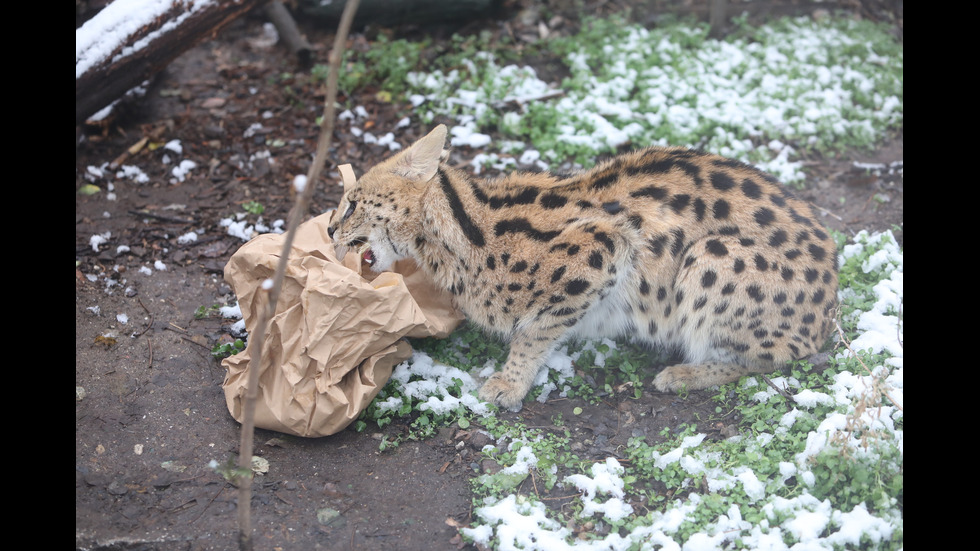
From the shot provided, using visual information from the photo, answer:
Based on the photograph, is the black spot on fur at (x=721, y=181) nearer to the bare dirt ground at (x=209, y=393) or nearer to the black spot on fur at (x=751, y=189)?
the black spot on fur at (x=751, y=189)

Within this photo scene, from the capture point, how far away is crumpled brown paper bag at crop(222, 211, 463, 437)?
430 centimetres

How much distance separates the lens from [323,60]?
8.21 meters

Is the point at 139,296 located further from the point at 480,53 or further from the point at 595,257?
the point at 480,53

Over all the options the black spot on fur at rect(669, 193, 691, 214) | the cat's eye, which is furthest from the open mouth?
the black spot on fur at rect(669, 193, 691, 214)

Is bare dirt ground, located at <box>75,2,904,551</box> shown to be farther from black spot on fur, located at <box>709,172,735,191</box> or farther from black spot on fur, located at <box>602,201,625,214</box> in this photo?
black spot on fur, located at <box>709,172,735,191</box>

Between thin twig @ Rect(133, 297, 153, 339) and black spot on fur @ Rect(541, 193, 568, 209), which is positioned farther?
thin twig @ Rect(133, 297, 153, 339)

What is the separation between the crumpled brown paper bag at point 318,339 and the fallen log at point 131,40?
2.46 m

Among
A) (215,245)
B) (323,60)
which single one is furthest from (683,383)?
(323,60)

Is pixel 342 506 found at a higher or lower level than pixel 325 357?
lower

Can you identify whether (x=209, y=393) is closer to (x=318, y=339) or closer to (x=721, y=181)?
(x=318, y=339)

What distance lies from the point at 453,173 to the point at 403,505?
210 centimetres

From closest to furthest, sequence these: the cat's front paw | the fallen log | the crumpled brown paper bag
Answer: the crumpled brown paper bag → the cat's front paw → the fallen log

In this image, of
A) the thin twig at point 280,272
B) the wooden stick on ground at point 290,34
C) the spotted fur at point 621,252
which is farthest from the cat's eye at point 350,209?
the wooden stick on ground at point 290,34

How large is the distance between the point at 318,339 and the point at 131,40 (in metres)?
3.29
